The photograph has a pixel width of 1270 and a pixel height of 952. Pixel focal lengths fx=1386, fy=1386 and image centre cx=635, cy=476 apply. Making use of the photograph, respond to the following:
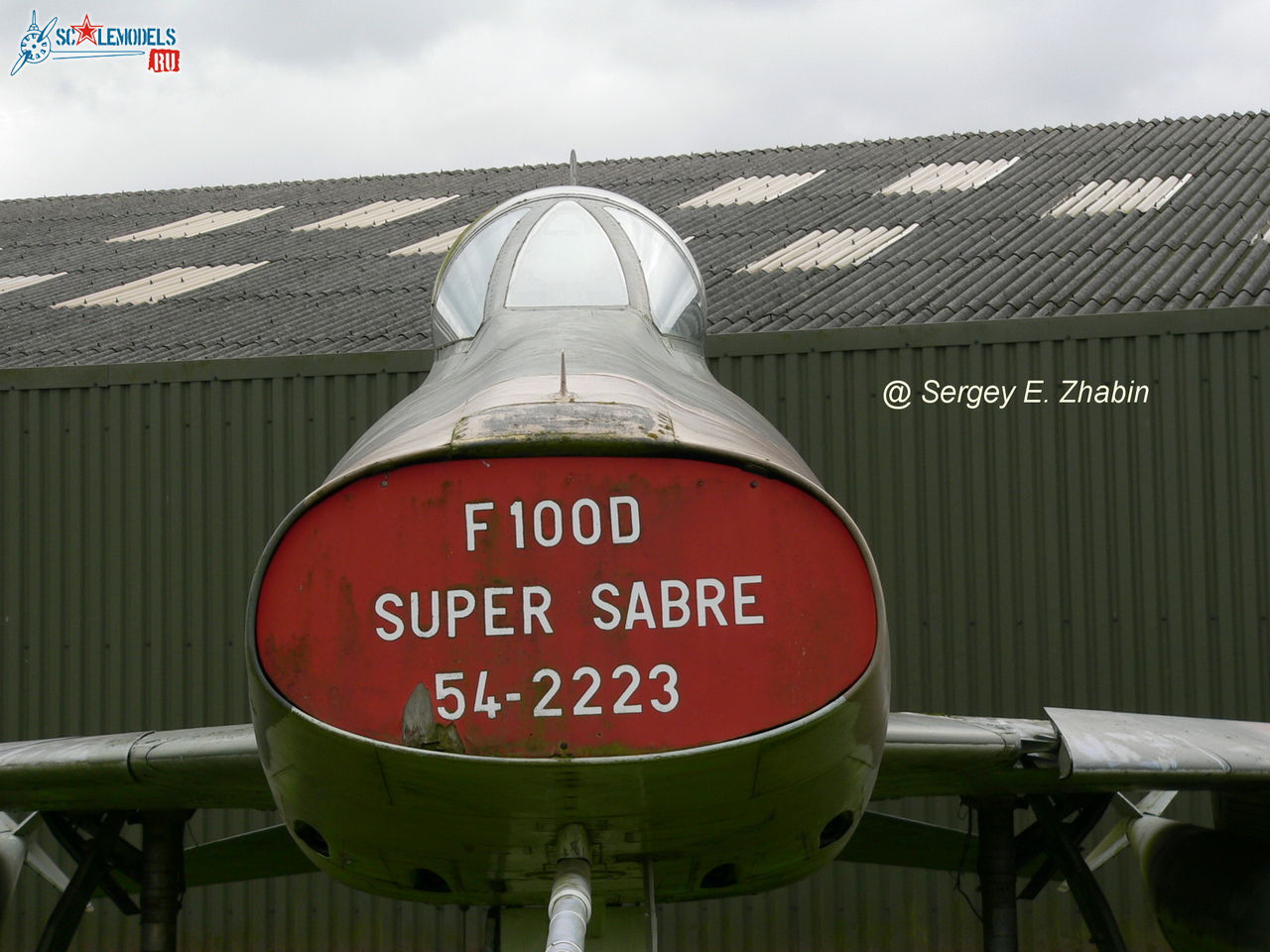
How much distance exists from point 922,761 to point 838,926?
5.05 m

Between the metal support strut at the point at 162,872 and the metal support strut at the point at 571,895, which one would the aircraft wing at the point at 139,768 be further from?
the metal support strut at the point at 571,895

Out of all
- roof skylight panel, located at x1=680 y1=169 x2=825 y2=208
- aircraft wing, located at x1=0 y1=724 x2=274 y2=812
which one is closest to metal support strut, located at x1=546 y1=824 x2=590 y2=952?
aircraft wing, located at x1=0 y1=724 x2=274 y2=812

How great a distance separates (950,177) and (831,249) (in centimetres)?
363

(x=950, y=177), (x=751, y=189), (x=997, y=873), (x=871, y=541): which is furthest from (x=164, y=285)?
(x=997, y=873)

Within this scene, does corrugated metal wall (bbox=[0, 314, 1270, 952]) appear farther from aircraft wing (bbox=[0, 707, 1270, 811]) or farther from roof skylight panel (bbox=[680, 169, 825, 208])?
roof skylight panel (bbox=[680, 169, 825, 208])

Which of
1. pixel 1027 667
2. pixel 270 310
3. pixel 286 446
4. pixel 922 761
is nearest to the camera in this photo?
pixel 922 761

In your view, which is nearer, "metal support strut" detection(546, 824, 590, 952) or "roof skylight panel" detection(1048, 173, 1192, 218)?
"metal support strut" detection(546, 824, 590, 952)

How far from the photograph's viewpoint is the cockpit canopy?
5203mm

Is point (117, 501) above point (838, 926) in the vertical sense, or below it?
above

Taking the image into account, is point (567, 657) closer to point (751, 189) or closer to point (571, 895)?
point (571, 895)

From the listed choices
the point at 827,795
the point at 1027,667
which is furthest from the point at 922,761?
the point at 1027,667

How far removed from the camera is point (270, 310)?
12.8 m

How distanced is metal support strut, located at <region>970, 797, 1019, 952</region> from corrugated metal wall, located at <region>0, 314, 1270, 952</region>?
10.3ft

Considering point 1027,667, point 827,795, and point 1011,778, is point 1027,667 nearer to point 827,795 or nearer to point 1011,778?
point 1011,778
